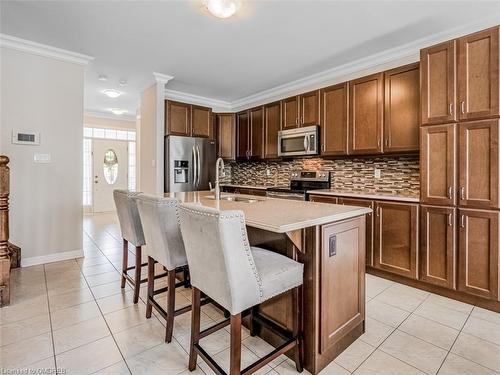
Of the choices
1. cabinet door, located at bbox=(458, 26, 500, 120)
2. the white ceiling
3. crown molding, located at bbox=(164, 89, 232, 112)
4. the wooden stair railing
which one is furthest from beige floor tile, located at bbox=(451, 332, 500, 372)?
crown molding, located at bbox=(164, 89, 232, 112)

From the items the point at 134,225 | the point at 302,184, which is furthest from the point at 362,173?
the point at 134,225

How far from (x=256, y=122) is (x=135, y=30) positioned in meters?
2.48

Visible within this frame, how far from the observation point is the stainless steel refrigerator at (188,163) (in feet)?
14.3

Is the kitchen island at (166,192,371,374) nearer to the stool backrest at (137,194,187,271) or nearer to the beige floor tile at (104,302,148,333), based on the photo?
the stool backrest at (137,194,187,271)

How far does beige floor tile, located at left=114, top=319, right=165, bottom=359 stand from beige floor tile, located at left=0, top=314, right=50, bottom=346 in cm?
60

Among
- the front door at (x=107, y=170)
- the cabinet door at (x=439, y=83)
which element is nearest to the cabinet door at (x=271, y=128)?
the cabinet door at (x=439, y=83)

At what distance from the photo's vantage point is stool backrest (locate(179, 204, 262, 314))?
A: 1.26m

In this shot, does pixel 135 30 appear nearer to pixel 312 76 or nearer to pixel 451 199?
pixel 312 76

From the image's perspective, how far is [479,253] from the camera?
2.35m

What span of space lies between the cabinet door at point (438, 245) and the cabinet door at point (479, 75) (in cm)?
89

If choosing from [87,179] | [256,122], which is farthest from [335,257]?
[87,179]

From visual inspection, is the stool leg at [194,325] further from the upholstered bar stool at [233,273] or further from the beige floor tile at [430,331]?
the beige floor tile at [430,331]

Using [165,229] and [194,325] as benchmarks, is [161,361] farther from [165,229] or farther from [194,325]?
[165,229]

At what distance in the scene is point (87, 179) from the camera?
282 inches
